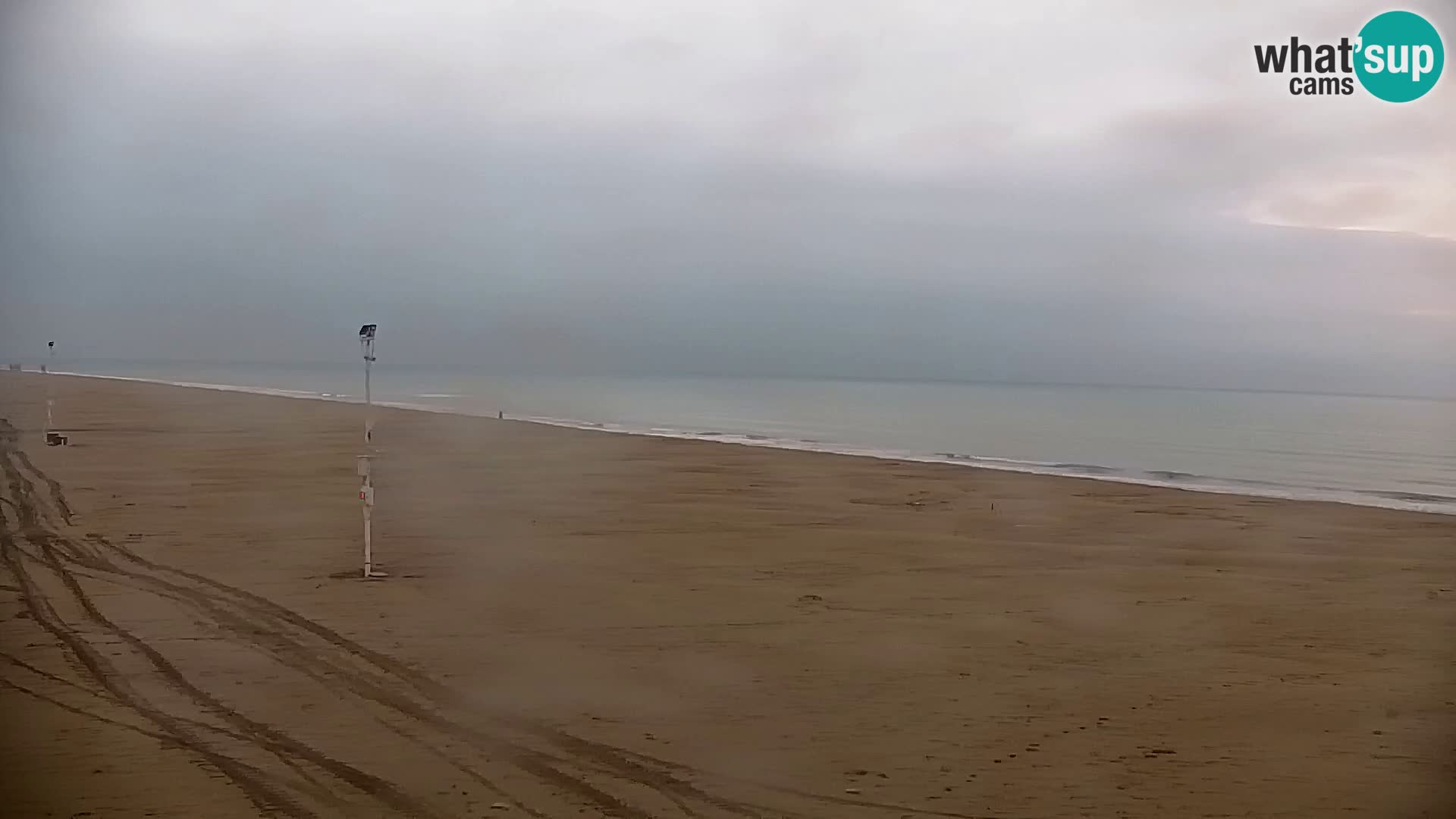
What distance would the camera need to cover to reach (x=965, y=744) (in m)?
3.96

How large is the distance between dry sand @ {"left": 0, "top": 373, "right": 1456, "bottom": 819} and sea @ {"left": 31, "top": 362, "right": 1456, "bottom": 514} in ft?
21.1

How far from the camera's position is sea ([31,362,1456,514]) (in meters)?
16.8

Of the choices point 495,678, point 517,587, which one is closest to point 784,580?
point 517,587

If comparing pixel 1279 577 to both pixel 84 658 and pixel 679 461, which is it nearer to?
pixel 84 658

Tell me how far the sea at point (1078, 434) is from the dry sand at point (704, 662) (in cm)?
644

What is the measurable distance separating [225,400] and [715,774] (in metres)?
27.4

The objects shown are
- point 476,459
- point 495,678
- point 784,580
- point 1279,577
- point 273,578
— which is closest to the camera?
point 495,678

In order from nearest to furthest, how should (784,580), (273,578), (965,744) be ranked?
(965,744)
(273,578)
(784,580)

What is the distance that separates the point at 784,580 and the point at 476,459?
8.54 meters

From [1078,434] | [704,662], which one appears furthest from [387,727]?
[1078,434]

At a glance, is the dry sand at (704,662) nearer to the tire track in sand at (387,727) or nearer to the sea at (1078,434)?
the tire track in sand at (387,727)

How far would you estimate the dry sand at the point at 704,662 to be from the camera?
3.57 metres

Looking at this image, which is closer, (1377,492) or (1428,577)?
(1428,577)

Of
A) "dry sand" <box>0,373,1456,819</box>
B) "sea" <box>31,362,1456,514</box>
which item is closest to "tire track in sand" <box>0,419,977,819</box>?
"dry sand" <box>0,373,1456,819</box>
